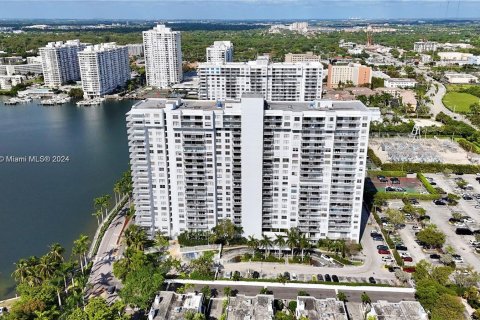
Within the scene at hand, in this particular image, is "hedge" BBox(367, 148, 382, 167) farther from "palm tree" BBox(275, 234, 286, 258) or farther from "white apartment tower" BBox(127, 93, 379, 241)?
"palm tree" BBox(275, 234, 286, 258)

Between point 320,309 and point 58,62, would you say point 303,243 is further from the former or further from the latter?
point 58,62

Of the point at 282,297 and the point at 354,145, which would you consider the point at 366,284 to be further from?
the point at 354,145

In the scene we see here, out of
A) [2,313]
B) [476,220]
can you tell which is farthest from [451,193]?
[2,313]

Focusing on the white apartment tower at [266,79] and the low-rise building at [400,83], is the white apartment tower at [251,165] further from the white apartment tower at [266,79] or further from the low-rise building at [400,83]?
the low-rise building at [400,83]

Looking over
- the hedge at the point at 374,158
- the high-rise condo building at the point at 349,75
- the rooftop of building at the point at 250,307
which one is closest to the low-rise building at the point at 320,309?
the rooftop of building at the point at 250,307

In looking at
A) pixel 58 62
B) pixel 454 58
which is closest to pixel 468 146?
pixel 454 58
